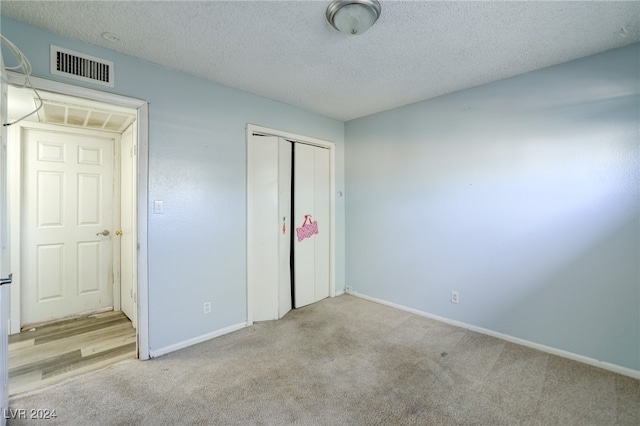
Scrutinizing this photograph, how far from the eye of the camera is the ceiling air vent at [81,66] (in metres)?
1.95

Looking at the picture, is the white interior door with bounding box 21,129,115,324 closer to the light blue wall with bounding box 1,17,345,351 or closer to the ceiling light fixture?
the light blue wall with bounding box 1,17,345,351

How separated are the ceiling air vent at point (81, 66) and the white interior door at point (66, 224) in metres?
1.54

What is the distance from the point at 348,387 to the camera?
1983 mm

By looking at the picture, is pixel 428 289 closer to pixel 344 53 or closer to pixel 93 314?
pixel 344 53

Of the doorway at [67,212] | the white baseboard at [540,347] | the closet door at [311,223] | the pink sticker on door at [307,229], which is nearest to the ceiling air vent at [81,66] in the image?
the doorway at [67,212]

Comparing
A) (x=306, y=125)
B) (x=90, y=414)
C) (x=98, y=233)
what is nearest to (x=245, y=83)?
(x=306, y=125)

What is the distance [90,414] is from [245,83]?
9.01ft

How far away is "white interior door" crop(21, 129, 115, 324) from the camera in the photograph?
297cm

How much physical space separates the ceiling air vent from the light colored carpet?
2.16 m

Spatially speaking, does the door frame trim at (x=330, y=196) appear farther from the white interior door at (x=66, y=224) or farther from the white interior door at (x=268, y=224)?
the white interior door at (x=66, y=224)

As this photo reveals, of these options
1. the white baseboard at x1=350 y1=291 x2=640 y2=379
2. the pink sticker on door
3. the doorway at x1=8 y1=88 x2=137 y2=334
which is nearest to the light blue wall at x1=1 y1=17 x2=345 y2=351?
the doorway at x1=8 y1=88 x2=137 y2=334

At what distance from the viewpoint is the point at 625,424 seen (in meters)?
1.66

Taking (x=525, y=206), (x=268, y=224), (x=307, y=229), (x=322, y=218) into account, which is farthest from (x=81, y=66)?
(x=525, y=206)

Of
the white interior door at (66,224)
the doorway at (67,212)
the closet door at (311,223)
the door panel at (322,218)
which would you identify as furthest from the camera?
the door panel at (322,218)
